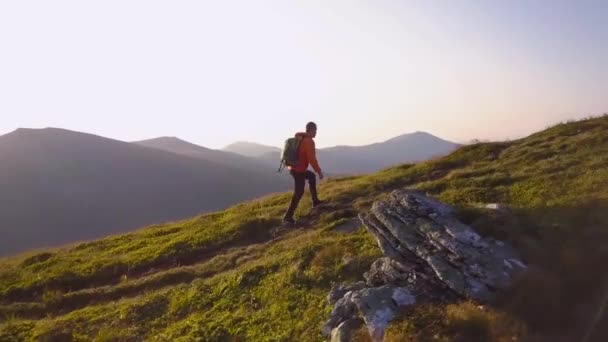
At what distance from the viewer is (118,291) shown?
17.6m

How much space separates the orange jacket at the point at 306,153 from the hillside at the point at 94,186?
103673 mm

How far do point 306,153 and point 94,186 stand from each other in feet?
463

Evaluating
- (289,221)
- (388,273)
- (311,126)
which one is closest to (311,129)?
(311,126)

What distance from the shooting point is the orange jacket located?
60.4 ft

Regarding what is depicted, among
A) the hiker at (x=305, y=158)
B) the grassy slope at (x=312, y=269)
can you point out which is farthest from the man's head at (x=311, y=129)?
the grassy slope at (x=312, y=269)

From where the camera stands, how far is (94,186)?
479 feet

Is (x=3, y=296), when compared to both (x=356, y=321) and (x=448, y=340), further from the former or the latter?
(x=448, y=340)

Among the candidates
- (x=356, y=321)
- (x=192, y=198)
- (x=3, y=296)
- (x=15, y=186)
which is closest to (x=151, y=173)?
(x=192, y=198)

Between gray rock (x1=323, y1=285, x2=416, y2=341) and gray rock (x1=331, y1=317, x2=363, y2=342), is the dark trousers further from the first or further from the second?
gray rock (x1=331, y1=317, x2=363, y2=342)

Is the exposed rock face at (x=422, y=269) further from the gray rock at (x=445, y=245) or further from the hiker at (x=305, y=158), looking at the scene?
the hiker at (x=305, y=158)

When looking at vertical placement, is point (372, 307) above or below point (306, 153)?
below

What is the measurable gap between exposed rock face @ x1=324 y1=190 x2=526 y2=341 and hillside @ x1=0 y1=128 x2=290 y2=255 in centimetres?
11042

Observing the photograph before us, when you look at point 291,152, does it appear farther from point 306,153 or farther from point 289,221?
point 289,221

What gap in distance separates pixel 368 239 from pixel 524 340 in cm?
629
